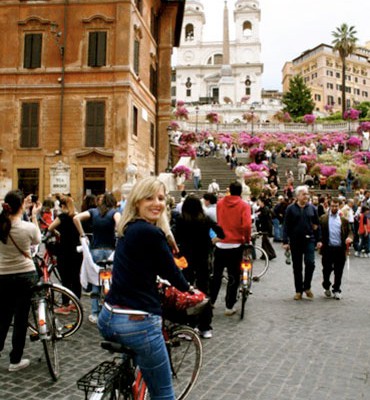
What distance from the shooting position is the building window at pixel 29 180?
22625 millimetres

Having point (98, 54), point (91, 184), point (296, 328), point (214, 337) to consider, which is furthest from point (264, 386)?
point (98, 54)

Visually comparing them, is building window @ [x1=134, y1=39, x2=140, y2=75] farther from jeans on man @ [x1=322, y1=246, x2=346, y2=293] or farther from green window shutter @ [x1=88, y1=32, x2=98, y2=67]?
jeans on man @ [x1=322, y1=246, x2=346, y2=293]

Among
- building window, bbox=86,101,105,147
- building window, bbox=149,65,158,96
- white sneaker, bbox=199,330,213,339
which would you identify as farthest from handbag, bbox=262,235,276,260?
building window, bbox=149,65,158,96

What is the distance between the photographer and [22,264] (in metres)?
4.98

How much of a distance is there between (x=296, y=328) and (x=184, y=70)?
104898mm

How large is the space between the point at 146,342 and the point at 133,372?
41cm

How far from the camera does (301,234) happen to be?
28.9ft

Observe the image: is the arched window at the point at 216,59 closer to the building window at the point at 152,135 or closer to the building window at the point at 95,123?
the building window at the point at 152,135

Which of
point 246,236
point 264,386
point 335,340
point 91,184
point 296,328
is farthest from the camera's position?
point 91,184

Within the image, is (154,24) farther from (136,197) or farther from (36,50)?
(136,197)

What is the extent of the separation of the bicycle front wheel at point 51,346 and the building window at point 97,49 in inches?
754

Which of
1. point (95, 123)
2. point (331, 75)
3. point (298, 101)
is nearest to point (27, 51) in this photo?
point (95, 123)

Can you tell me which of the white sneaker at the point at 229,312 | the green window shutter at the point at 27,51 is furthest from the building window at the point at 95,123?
the white sneaker at the point at 229,312

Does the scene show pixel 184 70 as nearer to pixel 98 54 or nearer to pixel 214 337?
pixel 98 54
